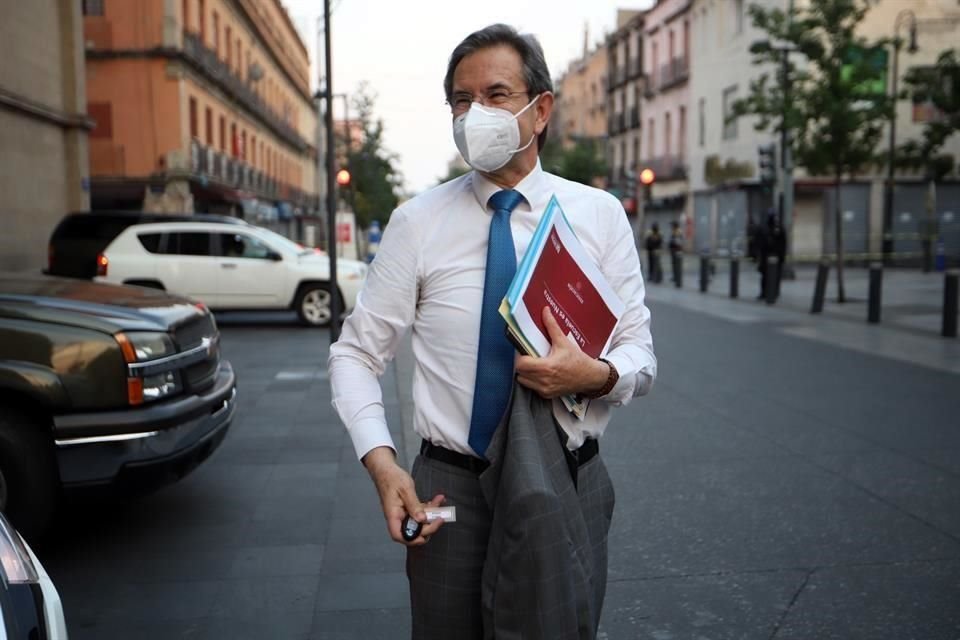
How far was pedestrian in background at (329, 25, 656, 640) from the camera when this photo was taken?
2.12 meters

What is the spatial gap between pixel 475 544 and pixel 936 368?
949cm

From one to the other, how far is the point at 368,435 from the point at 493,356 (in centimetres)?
33

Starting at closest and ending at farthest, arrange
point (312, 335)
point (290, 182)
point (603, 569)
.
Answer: point (603, 569) < point (312, 335) < point (290, 182)

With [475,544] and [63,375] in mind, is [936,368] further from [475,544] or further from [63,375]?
[475,544]

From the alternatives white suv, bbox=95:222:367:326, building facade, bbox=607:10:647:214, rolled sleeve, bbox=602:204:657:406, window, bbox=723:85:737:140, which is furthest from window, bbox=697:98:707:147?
rolled sleeve, bbox=602:204:657:406

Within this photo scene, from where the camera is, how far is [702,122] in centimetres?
4462

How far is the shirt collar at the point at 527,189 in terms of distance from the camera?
2242 millimetres

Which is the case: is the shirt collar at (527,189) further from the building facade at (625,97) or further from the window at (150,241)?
the building facade at (625,97)

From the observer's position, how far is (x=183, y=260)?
15.7 metres

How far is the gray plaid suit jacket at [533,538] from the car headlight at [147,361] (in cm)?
307

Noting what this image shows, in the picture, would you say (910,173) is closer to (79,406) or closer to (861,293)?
(861,293)

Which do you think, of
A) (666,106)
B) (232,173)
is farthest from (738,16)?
(232,173)

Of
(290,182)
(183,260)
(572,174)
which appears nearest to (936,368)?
(183,260)

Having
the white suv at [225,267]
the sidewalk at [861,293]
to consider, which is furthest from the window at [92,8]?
the sidewalk at [861,293]
